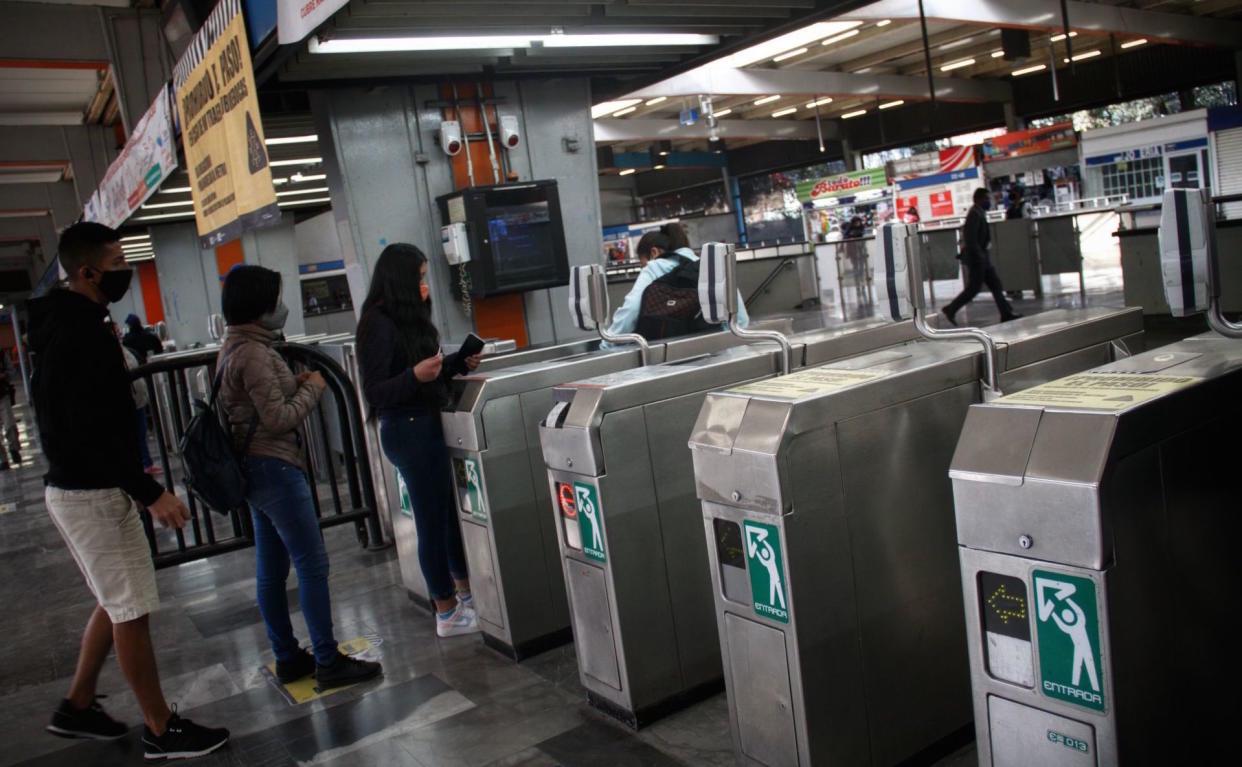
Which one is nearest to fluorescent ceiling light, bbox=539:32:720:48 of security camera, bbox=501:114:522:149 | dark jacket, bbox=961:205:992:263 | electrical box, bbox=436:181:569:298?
security camera, bbox=501:114:522:149

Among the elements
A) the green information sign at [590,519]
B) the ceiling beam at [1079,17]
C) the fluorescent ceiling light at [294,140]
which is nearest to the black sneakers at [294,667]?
the green information sign at [590,519]

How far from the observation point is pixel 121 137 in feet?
54.3

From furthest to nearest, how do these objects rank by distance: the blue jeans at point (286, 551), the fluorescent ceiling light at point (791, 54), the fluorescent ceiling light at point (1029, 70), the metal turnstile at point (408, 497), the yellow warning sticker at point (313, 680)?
the fluorescent ceiling light at point (1029, 70), the fluorescent ceiling light at point (791, 54), the metal turnstile at point (408, 497), the yellow warning sticker at point (313, 680), the blue jeans at point (286, 551)

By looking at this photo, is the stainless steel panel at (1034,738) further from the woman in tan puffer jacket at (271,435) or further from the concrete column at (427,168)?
the concrete column at (427,168)

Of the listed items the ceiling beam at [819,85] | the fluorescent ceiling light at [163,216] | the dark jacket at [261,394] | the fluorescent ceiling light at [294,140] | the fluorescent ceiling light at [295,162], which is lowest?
the dark jacket at [261,394]

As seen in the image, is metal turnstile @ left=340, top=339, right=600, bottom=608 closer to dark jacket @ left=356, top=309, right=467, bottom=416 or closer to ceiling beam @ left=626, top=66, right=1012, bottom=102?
dark jacket @ left=356, top=309, right=467, bottom=416

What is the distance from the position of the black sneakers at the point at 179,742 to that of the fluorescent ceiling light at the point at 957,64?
58.6 ft

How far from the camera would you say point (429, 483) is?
11.8 ft

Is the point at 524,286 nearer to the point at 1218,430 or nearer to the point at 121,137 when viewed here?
the point at 1218,430

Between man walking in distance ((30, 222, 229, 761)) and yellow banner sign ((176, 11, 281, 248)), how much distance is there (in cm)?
123

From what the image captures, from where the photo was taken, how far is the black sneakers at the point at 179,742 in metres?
3.07

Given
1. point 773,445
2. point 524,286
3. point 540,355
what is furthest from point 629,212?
point 773,445

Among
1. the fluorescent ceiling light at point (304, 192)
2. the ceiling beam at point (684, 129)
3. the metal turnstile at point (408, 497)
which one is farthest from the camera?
the ceiling beam at point (684, 129)

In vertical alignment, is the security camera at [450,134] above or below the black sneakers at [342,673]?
above
